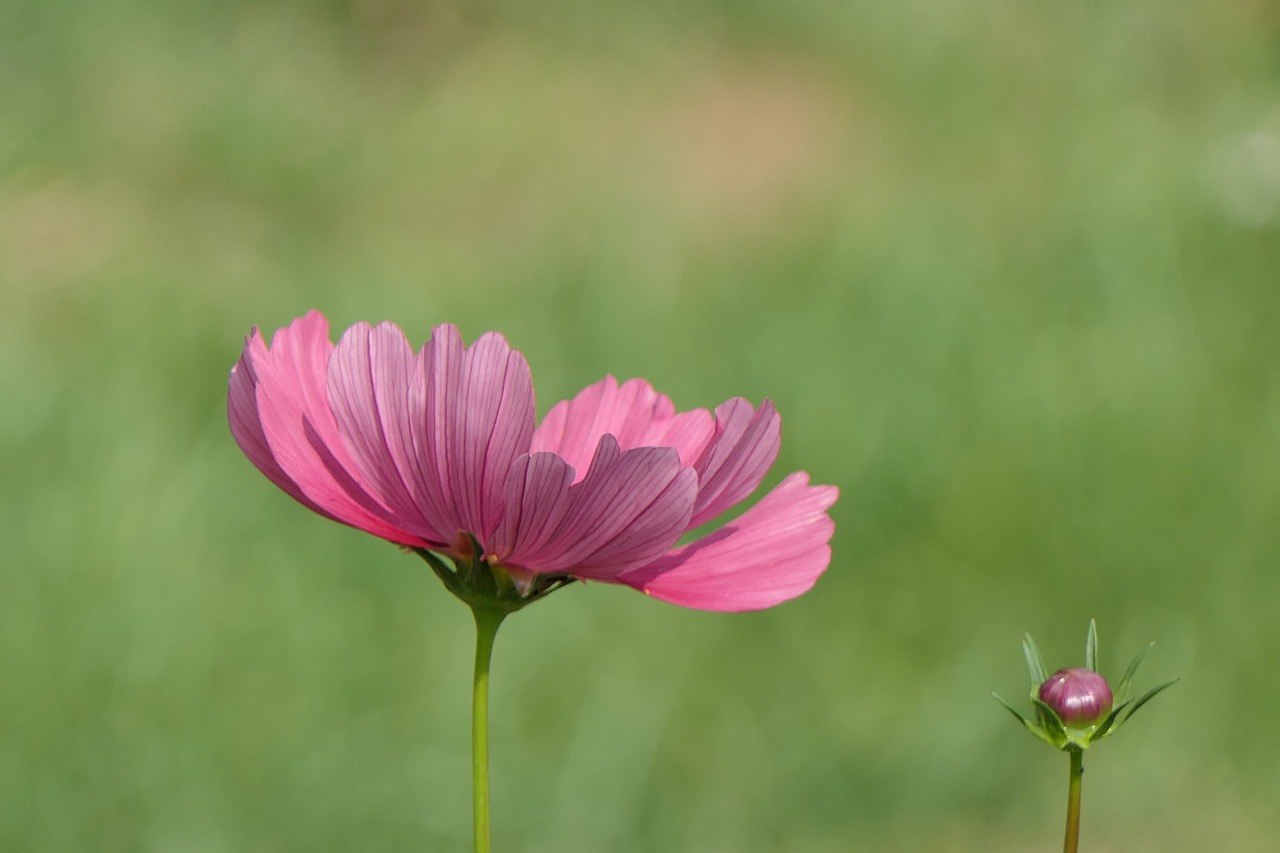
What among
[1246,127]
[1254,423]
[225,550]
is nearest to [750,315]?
[1254,423]

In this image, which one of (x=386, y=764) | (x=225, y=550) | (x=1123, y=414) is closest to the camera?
(x=386, y=764)

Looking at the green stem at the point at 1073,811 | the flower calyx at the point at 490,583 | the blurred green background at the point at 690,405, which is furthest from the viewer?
the blurred green background at the point at 690,405

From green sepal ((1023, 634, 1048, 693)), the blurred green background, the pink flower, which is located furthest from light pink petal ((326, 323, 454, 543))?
the blurred green background

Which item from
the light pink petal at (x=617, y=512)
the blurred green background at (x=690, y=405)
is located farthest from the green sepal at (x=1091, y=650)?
the blurred green background at (x=690, y=405)

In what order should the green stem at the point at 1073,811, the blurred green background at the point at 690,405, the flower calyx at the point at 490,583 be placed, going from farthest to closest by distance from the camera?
the blurred green background at the point at 690,405 < the flower calyx at the point at 490,583 < the green stem at the point at 1073,811

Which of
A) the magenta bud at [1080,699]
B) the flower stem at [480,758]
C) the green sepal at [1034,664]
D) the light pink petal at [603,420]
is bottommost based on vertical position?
the flower stem at [480,758]

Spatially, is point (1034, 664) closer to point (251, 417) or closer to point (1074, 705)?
point (1074, 705)

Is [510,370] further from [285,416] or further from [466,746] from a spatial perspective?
[466,746]

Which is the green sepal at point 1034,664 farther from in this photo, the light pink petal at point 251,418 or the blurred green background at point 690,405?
the blurred green background at point 690,405
